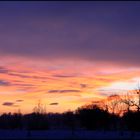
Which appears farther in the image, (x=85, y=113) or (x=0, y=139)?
(x=85, y=113)

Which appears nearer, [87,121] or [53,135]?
[53,135]

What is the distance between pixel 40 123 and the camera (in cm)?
8544

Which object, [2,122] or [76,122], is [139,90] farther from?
[2,122]

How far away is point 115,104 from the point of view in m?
104

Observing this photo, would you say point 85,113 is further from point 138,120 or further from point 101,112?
point 138,120

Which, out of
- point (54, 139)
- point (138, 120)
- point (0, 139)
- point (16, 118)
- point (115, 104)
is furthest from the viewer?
point (115, 104)

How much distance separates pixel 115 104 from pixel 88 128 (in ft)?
61.5

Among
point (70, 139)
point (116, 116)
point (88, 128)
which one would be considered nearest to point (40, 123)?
point (88, 128)

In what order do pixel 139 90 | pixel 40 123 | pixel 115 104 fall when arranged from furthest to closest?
pixel 115 104 < pixel 40 123 < pixel 139 90

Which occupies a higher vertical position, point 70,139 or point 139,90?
point 139,90

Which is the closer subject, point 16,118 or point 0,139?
point 0,139

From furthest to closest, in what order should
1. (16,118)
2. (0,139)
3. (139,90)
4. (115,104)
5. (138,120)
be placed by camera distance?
(115,104) → (16,118) → (139,90) → (138,120) → (0,139)

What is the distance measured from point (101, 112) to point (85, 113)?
3.36 metres

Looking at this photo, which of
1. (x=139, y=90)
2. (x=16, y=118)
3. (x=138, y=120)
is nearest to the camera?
→ (x=138, y=120)
